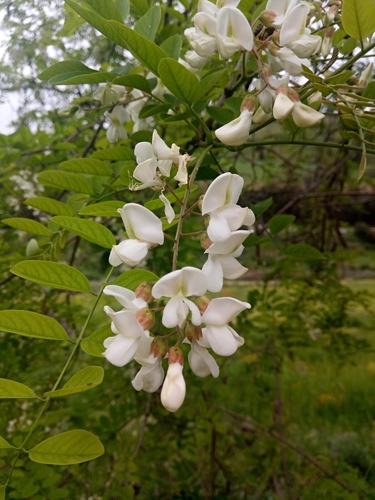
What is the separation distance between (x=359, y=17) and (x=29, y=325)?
56cm

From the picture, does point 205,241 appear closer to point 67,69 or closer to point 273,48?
point 273,48

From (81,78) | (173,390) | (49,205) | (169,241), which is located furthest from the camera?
(169,241)

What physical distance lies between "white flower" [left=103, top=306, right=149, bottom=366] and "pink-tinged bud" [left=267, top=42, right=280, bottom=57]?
40 cm

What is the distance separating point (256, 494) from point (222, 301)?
140 cm

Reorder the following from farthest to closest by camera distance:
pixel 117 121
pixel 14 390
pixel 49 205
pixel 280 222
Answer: pixel 280 222
pixel 117 121
pixel 49 205
pixel 14 390

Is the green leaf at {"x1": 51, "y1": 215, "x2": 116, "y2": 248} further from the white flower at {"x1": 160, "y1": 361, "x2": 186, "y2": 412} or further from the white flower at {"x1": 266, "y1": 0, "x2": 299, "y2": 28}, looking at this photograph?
the white flower at {"x1": 266, "y1": 0, "x2": 299, "y2": 28}

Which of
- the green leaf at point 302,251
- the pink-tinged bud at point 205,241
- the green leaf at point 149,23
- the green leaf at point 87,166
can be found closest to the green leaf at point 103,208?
the pink-tinged bud at point 205,241

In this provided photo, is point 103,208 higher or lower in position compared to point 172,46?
lower

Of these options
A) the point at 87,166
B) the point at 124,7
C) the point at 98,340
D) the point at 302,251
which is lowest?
the point at 302,251

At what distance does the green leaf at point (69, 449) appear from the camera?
1.47ft

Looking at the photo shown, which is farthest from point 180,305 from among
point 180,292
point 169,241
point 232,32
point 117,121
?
point 169,241

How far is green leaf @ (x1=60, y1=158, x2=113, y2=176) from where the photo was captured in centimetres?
70

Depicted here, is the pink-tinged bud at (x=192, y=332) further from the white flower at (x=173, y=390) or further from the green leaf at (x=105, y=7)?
the green leaf at (x=105, y=7)

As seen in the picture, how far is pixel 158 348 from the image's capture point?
1.31 feet
